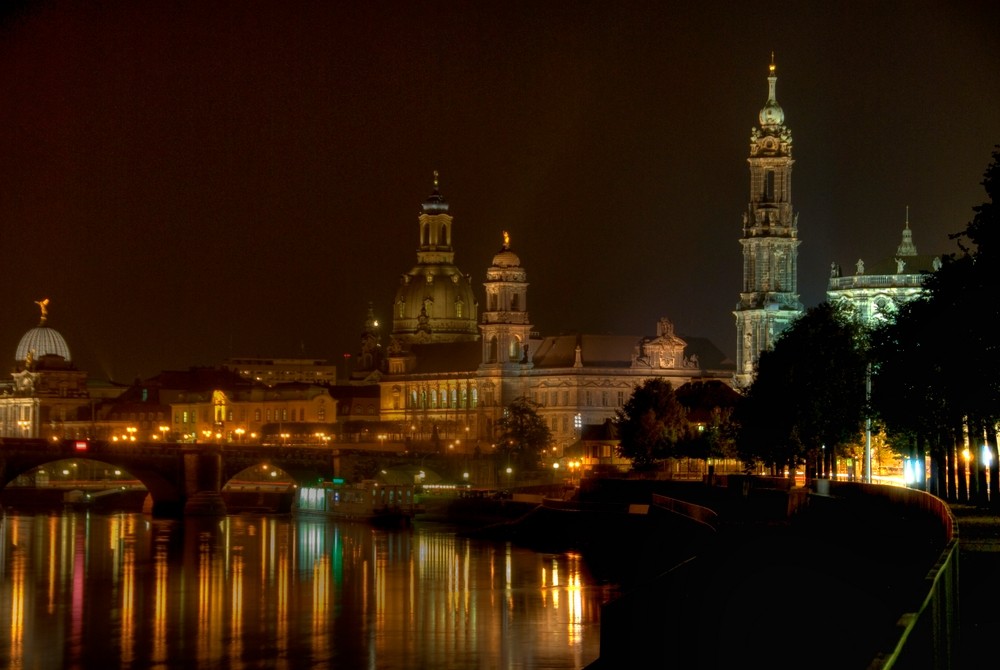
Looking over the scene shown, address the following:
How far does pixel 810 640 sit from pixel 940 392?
2391 centimetres

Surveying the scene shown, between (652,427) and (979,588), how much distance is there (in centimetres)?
10373

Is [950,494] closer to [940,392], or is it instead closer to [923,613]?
[940,392]

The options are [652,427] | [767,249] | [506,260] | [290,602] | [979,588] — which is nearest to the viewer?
[979,588]

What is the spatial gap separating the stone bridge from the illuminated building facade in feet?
156

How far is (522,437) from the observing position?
584ft

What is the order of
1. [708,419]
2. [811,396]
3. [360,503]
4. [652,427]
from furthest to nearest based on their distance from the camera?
[708,419], [652,427], [360,503], [811,396]

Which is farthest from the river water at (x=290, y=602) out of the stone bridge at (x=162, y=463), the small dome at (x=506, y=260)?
the small dome at (x=506, y=260)

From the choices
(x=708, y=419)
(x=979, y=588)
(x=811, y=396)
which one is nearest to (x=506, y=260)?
(x=708, y=419)

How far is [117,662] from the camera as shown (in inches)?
2172

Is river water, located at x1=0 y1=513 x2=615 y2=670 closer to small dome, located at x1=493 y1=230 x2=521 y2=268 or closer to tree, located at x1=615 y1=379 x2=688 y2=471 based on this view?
tree, located at x1=615 y1=379 x2=688 y2=471

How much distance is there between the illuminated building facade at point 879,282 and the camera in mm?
142000

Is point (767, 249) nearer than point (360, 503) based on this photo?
No

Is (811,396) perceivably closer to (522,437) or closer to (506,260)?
(522,437)

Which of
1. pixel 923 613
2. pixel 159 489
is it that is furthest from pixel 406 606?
pixel 159 489
